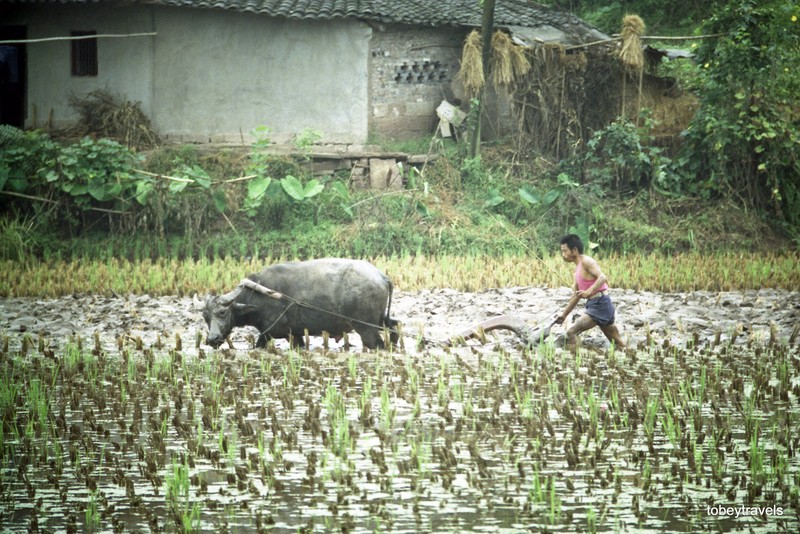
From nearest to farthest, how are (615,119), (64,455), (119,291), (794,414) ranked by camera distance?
(64,455) < (794,414) < (119,291) < (615,119)

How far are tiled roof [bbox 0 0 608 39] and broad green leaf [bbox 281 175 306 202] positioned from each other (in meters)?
3.21

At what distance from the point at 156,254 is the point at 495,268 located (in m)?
5.04

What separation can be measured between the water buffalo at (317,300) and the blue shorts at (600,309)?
72.9 inches

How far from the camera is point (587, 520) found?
5.19 m

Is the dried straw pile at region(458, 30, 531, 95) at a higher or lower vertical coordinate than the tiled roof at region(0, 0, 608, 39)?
lower

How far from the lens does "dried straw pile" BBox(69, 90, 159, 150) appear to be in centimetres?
1834

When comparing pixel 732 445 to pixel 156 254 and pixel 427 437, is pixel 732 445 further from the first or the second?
pixel 156 254

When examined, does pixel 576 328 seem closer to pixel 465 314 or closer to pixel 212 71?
pixel 465 314

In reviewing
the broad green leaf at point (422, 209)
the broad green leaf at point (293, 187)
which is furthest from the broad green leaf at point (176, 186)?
the broad green leaf at point (422, 209)

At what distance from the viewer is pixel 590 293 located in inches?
381

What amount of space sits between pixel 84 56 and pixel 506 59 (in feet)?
24.6

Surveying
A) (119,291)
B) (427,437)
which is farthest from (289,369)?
(119,291)

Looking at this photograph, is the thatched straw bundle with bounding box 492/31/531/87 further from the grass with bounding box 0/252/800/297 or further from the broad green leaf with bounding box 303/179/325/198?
the grass with bounding box 0/252/800/297

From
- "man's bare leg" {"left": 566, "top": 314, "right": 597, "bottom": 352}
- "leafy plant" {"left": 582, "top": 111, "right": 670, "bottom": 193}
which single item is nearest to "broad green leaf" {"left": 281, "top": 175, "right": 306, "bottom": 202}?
"leafy plant" {"left": 582, "top": 111, "right": 670, "bottom": 193}
